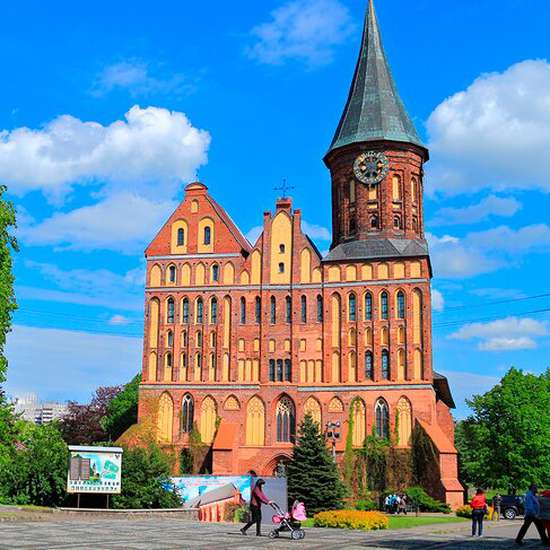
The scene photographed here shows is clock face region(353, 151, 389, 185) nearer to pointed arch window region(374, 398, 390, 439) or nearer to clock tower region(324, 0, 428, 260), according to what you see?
clock tower region(324, 0, 428, 260)

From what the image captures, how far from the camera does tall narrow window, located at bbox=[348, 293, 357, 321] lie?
5441 cm

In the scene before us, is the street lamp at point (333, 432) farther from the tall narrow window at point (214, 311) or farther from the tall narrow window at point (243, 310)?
the tall narrow window at point (214, 311)

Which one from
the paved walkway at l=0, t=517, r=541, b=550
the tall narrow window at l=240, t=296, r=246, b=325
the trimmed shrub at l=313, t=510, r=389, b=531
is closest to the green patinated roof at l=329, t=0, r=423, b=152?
the tall narrow window at l=240, t=296, r=246, b=325

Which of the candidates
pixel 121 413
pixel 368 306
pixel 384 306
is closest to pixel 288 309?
pixel 368 306

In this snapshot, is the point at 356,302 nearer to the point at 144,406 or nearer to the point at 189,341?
the point at 189,341

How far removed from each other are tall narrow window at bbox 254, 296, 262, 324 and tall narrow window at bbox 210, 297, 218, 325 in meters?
2.75

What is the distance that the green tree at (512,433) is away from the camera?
5822 cm

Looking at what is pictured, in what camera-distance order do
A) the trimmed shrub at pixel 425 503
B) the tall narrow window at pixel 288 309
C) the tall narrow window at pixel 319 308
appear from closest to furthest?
the trimmed shrub at pixel 425 503 → the tall narrow window at pixel 319 308 → the tall narrow window at pixel 288 309

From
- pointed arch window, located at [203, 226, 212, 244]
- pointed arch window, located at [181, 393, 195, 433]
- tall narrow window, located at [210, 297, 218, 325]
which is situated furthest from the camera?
pointed arch window, located at [203, 226, 212, 244]

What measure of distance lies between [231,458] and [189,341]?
879cm

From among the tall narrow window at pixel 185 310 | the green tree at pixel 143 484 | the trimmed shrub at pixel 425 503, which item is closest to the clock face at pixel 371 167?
the tall narrow window at pixel 185 310

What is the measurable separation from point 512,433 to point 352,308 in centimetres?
1606

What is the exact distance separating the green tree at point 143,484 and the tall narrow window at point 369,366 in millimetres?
19998

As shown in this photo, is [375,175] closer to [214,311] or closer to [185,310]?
[214,311]
